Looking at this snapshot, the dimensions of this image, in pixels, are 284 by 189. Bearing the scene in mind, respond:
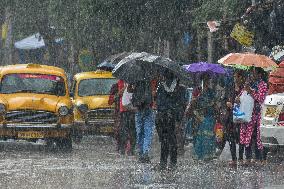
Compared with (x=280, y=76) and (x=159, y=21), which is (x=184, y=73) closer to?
(x=280, y=76)

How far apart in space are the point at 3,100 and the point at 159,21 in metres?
10.6

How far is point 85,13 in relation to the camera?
3697 centimetres

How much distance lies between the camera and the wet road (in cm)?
1538

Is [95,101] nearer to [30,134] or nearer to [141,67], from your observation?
[30,134]

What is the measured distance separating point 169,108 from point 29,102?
6.40 metres

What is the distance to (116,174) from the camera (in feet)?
A: 55.7

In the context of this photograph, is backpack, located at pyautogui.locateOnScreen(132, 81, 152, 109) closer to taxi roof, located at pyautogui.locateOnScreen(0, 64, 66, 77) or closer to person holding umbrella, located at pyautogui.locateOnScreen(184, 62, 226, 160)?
person holding umbrella, located at pyautogui.locateOnScreen(184, 62, 226, 160)

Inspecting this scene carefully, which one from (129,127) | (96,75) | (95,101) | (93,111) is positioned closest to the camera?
(129,127)

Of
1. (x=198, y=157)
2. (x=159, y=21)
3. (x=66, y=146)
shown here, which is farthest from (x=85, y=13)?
(x=198, y=157)

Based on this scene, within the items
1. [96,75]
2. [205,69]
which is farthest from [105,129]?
[205,69]

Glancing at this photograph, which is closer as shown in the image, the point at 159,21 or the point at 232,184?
the point at 232,184

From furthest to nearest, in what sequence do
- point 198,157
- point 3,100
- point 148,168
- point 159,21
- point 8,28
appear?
point 8,28
point 159,21
point 3,100
point 198,157
point 148,168

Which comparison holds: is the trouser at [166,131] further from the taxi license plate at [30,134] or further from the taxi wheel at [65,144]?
the taxi wheel at [65,144]

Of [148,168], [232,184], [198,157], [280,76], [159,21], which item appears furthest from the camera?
[159,21]
